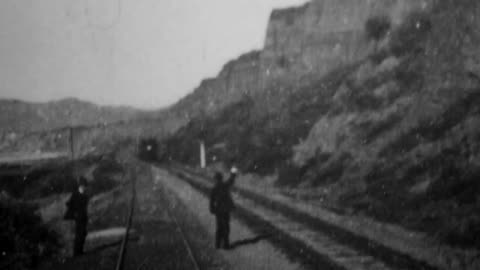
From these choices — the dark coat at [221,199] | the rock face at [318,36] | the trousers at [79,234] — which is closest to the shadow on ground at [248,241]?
the dark coat at [221,199]

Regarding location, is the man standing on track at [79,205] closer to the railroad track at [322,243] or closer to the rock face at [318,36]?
the railroad track at [322,243]

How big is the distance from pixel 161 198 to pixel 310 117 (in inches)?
743

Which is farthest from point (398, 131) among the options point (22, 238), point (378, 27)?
point (378, 27)

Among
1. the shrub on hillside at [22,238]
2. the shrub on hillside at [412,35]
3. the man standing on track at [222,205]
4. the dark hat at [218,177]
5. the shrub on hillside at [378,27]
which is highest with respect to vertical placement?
the shrub on hillside at [378,27]

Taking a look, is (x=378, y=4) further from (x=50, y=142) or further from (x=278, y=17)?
(x=50, y=142)

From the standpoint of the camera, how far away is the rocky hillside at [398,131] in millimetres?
17078

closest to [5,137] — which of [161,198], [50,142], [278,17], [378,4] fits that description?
[50,142]

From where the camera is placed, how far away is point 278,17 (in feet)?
308

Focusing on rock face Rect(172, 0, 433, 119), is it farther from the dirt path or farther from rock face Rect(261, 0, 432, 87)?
the dirt path

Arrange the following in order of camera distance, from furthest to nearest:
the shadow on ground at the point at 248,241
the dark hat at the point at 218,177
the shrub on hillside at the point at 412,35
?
the shrub on hillside at the point at 412,35 < the shadow on ground at the point at 248,241 < the dark hat at the point at 218,177

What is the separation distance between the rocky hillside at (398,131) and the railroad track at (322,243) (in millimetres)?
2524

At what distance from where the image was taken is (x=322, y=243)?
1266 centimetres

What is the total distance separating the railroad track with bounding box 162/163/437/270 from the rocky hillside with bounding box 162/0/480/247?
252 cm

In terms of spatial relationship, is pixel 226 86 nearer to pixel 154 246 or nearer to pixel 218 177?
pixel 154 246
